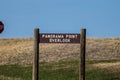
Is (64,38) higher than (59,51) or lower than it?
lower

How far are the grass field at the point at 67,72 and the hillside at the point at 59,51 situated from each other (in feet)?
18.4

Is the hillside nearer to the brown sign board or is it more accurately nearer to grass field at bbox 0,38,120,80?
grass field at bbox 0,38,120,80

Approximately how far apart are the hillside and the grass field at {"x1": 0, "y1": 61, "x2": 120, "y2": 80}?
5613mm

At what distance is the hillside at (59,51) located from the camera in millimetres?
40469

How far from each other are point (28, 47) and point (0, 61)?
6.39 m

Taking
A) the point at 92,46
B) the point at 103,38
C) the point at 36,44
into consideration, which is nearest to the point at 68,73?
the point at 36,44

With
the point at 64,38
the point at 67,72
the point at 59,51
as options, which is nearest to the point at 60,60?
the point at 59,51

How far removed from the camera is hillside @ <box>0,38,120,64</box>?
4047 centimetres

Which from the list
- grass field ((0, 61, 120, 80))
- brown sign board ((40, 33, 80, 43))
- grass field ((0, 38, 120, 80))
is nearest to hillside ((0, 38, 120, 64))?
grass field ((0, 38, 120, 80))

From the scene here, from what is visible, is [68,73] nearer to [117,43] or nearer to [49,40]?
[49,40]

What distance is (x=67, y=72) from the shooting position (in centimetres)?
3014

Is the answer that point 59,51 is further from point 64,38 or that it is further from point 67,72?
point 64,38

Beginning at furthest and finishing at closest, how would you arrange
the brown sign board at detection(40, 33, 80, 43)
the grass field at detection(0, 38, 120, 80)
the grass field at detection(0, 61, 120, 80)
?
the grass field at detection(0, 38, 120, 80) < the grass field at detection(0, 61, 120, 80) < the brown sign board at detection(40, 33, 80, 43)

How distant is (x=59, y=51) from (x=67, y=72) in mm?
13396
